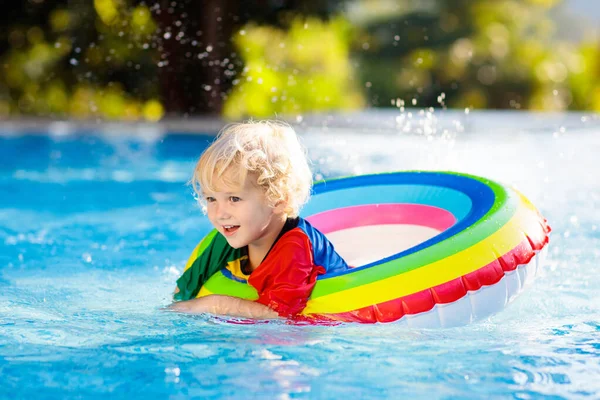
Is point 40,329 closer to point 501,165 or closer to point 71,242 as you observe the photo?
point 71,242

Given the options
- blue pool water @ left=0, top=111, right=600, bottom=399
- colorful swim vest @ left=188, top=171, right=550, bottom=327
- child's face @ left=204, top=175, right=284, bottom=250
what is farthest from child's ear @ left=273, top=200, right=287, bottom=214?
blue pool water @ left=0, top=111, right=600, bottom=399

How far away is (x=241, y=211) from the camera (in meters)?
2.86

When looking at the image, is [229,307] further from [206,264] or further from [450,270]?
[450,270]

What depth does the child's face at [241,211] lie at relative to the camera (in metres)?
2.84

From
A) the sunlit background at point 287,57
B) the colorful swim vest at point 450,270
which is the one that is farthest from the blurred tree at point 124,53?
the colorful swim vest at point 450,270

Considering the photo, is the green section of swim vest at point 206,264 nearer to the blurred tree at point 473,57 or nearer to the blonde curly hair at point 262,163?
the blonde curly hair at point 262,163

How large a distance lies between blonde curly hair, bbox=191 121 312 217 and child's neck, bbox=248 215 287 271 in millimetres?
47

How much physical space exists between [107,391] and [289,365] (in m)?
0.53

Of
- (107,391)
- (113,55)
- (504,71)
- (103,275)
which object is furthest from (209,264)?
(504,71)

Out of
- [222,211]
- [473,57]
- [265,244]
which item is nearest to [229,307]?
[265,244]

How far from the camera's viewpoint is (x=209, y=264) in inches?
127

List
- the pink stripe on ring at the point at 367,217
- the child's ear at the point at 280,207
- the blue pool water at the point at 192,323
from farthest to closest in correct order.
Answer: the pink stripe on ring at the point at 367,217 < the child's ear at the point at 280,207 < the blue pool water at the point at 192,323

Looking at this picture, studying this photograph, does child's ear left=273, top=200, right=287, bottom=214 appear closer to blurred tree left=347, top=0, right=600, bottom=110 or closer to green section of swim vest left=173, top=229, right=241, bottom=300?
green section of swim vest left=173, top=229, right=241, bottom=300

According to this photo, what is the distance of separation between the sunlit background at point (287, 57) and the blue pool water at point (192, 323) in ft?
14.0
